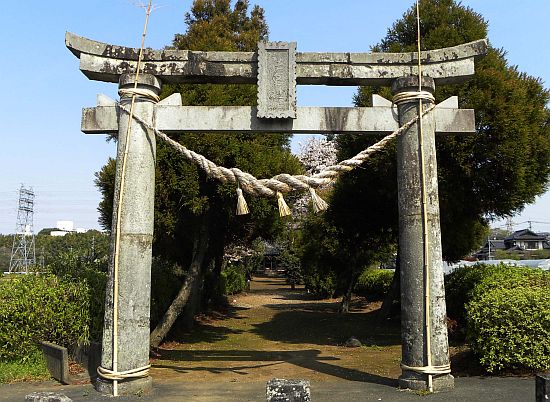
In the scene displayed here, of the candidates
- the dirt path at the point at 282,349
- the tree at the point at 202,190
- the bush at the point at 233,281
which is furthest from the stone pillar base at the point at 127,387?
the bush at the point at 233,281

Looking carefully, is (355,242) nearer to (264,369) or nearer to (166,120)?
(264,369)

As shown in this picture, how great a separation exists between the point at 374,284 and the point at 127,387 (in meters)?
19.7

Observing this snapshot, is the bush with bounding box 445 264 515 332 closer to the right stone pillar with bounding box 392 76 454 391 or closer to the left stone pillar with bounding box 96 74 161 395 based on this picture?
the right stone pillar with bounding box 392 76 454 391

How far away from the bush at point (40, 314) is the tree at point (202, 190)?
3260mm

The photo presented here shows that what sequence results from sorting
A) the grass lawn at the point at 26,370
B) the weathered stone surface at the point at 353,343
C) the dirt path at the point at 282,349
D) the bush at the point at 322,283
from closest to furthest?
the grass lawn at the point at 26,370 < the dirt path at the point at 282,349 < the weathered stone surface at the point at 353,343 < the bush at the point at 322,283

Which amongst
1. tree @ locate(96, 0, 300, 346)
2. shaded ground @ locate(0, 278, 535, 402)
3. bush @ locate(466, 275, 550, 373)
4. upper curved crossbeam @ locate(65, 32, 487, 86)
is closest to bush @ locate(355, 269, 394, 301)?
shaded ground @ locate(0, 278, 535, 402)

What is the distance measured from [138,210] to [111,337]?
5.38 feet

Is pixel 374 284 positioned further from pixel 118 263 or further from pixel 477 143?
pixel 118 263

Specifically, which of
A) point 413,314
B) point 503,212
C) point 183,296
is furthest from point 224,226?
point 413,314

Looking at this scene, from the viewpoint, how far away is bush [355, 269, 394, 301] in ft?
76.5

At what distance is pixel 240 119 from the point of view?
673cm

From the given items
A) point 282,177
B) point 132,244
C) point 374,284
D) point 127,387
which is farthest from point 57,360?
point 374,284

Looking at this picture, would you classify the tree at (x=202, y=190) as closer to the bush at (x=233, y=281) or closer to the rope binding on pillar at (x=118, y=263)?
the rope binding on pillar at (x=118, y=263)

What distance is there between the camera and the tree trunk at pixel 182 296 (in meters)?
11.7
